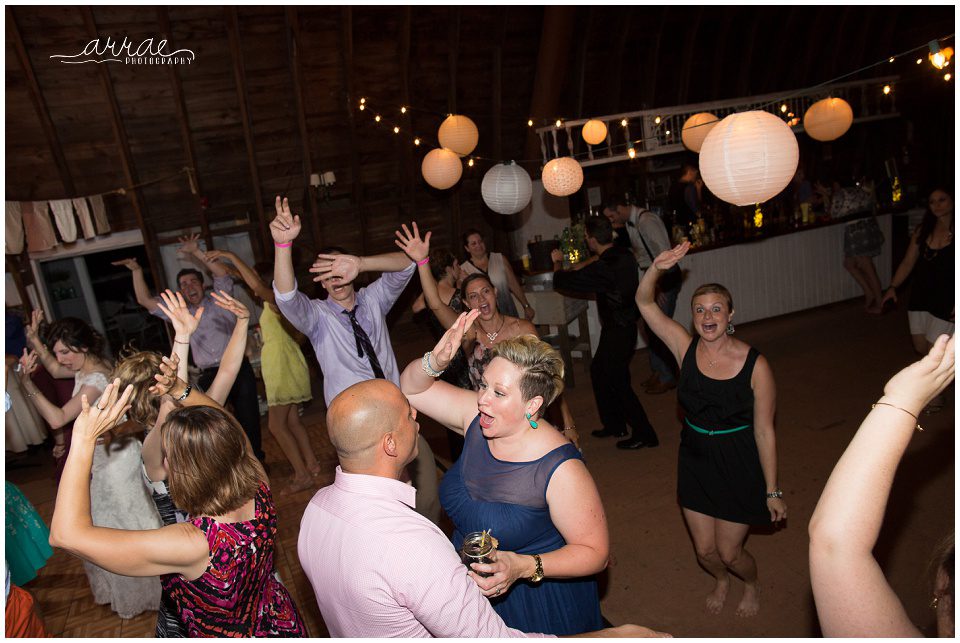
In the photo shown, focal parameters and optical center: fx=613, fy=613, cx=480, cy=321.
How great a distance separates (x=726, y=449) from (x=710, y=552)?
543mm

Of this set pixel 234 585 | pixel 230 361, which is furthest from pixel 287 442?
pixel 234 585

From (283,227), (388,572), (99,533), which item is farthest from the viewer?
(283,227)

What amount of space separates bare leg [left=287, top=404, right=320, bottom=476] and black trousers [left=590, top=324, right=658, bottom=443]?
2.22 metres

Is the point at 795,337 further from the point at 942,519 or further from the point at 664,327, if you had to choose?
the point at 664,327

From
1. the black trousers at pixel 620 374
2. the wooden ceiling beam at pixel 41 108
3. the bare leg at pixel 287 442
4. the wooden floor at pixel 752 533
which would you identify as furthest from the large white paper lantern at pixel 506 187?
the wooden ceiling beam at pixel 41 108

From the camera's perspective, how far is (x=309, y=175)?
26.3 feet

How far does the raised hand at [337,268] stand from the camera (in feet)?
10.1

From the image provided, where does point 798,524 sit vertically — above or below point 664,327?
below

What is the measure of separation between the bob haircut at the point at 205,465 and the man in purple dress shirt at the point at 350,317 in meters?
1.21

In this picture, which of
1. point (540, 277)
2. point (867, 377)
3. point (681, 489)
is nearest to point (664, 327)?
point (681, 489)

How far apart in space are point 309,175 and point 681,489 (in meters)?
6.61

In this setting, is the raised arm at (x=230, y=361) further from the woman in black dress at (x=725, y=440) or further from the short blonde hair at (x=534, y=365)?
the woman in black dress at (x=725, y=440)

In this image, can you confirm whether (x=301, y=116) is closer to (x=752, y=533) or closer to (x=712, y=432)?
(x=712, y=432)

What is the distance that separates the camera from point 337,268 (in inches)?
121
